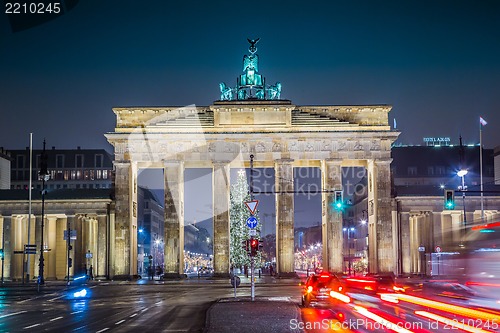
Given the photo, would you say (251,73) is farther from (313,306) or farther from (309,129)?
(313,306)

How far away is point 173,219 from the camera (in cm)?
9256

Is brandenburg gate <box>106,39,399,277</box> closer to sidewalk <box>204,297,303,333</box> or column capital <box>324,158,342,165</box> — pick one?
column capital <box>324,158,342,165</box>

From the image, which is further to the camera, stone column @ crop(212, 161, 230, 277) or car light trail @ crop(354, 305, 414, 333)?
stone column @ crop(212, 161, 230, 277)

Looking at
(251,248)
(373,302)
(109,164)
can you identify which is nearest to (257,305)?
(251,248)

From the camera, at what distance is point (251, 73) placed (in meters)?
96.4

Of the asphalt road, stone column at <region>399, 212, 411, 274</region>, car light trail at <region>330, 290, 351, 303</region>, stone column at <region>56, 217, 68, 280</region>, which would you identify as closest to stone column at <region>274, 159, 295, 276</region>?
stone column at <region>399, 212, 411, 274</region>

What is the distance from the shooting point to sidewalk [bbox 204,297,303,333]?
3159 centimetres

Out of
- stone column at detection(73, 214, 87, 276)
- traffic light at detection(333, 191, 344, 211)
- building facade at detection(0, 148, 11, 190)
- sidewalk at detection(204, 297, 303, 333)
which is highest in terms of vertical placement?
building facade at detection(0, 148, 11, 190)

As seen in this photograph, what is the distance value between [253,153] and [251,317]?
56551 millimetres

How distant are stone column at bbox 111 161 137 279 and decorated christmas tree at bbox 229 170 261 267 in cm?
2370

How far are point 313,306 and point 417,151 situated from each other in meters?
122

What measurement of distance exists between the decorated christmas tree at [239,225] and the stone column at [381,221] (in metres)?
25.1

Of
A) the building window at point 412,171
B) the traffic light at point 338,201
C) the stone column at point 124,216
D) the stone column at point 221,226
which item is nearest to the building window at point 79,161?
the building window at point 412,171

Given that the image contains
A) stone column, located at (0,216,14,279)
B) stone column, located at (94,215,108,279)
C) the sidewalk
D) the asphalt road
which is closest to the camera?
the sidewalk
